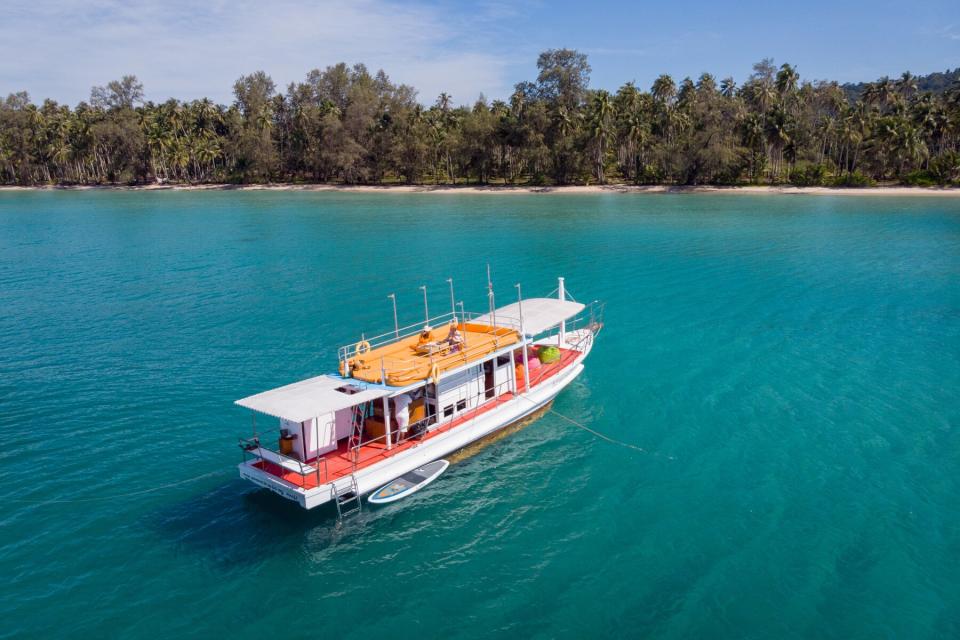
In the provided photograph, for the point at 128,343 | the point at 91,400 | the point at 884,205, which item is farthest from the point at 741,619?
the point at 884,205

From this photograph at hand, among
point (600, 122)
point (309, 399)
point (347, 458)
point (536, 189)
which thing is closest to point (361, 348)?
point (309, 399)

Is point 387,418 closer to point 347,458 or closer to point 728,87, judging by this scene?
point 347,458

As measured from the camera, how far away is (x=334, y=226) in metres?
86.4

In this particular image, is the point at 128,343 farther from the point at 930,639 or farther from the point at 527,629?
the point at 930,639

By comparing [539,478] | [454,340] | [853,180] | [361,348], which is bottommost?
[539,478]

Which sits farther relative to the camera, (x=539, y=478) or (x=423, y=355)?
(x=423, y=355)

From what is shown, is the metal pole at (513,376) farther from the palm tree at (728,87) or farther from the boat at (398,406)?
the palm tree at (728,87)

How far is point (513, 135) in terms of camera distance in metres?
130

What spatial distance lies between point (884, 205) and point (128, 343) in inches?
3975

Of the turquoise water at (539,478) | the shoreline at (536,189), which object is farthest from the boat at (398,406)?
the shoreline at (536,189)

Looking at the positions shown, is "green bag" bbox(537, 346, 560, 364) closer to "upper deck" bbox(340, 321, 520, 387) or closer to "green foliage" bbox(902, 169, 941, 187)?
"upper deck" bbox(340, 321, 520, 387)

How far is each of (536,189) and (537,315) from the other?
10385 cm

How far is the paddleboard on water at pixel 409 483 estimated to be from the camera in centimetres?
2114

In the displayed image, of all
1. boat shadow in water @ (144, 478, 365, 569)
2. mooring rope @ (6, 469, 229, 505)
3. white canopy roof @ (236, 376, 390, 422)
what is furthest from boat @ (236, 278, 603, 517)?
mooring rope @ (6, 469, 229, 505)
